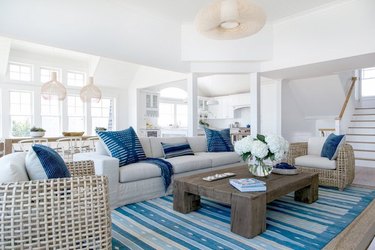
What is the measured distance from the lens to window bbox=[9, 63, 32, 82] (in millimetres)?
6340

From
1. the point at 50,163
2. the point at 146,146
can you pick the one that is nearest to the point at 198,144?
the point at 146,146

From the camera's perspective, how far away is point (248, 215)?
212 cm

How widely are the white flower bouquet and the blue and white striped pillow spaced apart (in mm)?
1417

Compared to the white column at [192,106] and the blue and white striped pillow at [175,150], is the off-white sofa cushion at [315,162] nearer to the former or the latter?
the blue and white striped pillow at [175,150]

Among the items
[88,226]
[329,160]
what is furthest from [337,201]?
[88,226]

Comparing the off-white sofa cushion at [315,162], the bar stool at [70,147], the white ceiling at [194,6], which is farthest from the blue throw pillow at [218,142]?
the bar stool at [70,147]

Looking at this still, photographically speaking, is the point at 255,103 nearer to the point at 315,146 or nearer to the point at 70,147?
the point at 315,146

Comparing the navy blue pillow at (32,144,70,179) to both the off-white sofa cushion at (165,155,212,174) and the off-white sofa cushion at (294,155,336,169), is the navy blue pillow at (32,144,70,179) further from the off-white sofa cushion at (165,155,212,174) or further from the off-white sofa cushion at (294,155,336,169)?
the off-white sofa cushion at (294,155,336,169)

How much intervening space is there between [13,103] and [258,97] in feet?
20.6

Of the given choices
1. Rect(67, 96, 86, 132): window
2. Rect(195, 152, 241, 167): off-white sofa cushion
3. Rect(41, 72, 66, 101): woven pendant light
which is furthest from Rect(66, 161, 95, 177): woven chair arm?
Rect(67, 96, 86, 132): window

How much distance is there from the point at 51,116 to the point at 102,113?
5.19 feet

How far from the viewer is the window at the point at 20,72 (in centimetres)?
634

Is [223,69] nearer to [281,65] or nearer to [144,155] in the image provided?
[281,65]

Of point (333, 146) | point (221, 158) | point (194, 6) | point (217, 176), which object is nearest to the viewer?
point (217, 176)
